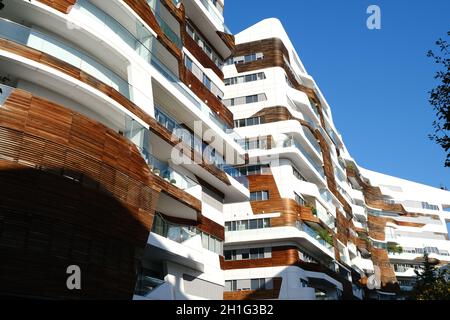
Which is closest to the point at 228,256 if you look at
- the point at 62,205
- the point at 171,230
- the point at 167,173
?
the point at 171,230

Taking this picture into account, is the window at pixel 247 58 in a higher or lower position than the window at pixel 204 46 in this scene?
higher

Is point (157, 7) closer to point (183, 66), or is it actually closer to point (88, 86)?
point (183, 66)

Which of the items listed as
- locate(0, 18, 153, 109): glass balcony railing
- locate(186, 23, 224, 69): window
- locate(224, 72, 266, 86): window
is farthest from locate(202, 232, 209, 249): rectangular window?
locate(224, 72, 266, 86): window

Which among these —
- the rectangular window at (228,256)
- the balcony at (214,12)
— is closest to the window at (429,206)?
the rectangular window at (228,256)

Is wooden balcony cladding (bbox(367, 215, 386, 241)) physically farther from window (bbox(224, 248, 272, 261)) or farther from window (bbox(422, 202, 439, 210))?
window (bbox(224, 248, 272, 261))

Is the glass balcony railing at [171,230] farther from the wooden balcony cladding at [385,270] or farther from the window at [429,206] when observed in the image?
the window at [429,206]

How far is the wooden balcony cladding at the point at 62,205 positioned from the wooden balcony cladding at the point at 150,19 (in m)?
8.40

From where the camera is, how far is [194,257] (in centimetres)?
2491

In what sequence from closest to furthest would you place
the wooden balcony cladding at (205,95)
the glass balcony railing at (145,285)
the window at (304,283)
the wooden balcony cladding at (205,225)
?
1. the glass balcony railing at (145,285)
2. the wooden balcony cladding at (205,225)
3. the wooden balcony cladding at (205,95)
4. the window at (304,283)

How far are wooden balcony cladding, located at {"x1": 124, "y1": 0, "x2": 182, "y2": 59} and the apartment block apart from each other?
4.0 inches

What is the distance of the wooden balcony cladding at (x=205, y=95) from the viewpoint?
30.9 m

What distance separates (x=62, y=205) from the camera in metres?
15.9

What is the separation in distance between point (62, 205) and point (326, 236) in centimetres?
3900

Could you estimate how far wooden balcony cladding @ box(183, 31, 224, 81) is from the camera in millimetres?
32844
